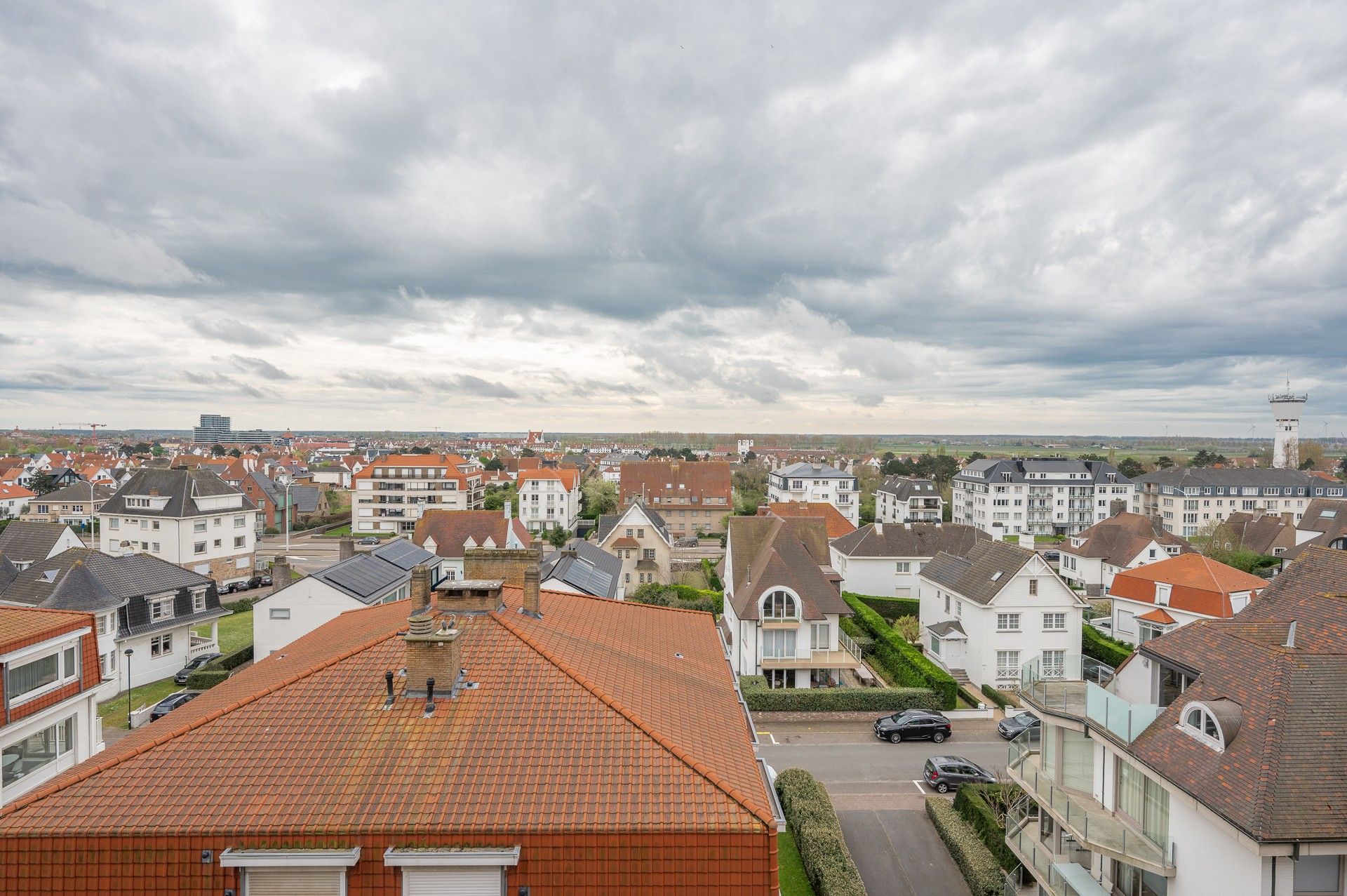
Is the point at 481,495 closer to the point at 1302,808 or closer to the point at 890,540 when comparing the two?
the point at 890,540

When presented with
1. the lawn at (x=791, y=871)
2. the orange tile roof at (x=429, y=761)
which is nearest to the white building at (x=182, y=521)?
the orange tile roof at (x=429, y=761)

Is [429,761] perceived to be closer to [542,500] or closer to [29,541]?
[29,541]

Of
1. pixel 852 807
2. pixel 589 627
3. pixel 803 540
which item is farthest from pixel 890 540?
pixel 589 627

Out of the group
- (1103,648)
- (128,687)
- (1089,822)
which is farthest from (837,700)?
(128,687)

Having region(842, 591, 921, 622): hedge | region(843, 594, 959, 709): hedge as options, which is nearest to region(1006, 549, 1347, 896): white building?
region(843, 594, 959, 709): hedge

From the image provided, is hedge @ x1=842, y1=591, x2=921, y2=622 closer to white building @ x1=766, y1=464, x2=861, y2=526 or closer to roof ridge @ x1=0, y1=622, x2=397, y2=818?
roof ridge @ x1=0, y1=622, x2=397, y2=818

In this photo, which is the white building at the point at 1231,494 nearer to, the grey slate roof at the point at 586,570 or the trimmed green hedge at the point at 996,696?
the trimmed green hedge at the point at 996,696
